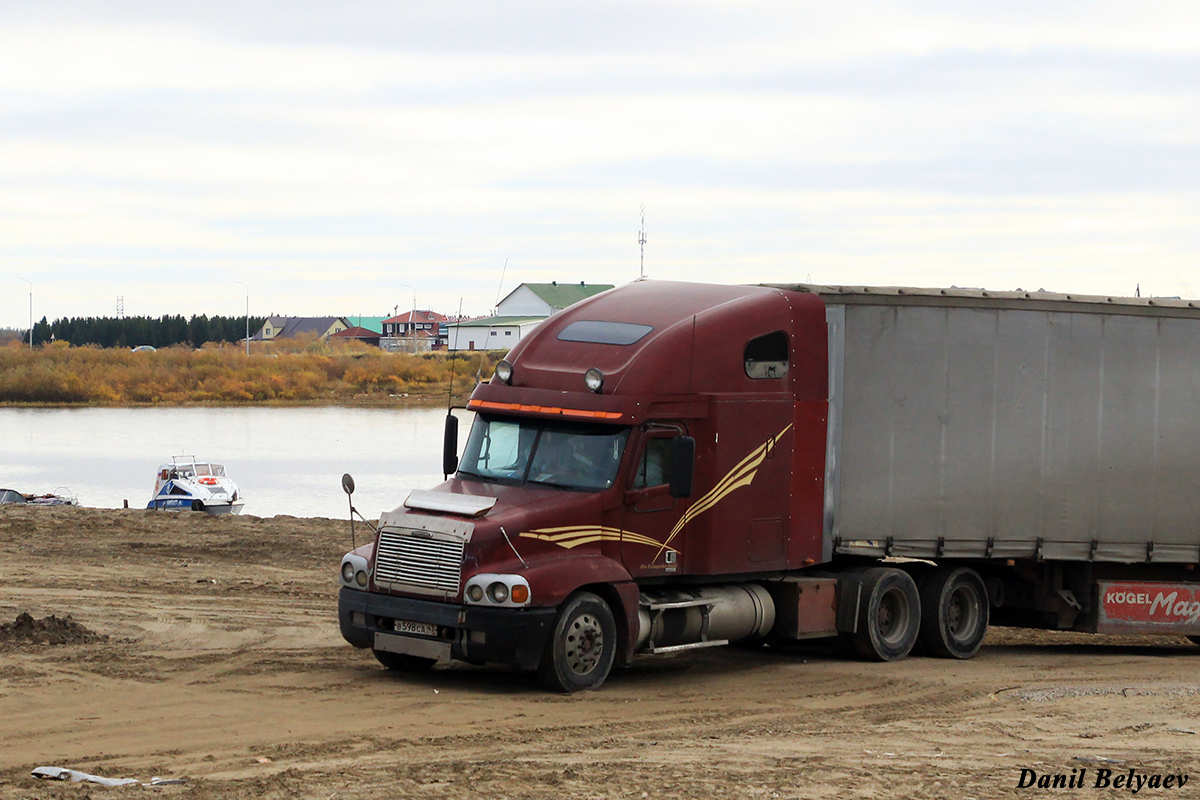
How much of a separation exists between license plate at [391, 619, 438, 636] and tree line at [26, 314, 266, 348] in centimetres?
15444

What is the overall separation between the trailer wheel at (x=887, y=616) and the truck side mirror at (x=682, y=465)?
3111 millimetres

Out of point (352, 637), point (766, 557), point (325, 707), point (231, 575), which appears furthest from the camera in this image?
point (231, 575)

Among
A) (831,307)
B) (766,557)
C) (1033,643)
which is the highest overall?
(831,307)

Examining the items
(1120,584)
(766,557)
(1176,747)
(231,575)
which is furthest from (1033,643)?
(231,575)

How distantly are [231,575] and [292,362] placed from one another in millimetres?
75199

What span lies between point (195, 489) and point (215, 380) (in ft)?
175

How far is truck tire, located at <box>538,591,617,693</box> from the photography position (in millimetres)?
11859

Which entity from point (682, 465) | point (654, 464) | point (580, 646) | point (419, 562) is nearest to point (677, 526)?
point (654, 464)

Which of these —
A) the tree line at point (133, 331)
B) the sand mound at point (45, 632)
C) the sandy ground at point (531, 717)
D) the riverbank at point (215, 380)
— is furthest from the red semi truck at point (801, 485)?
the tree line at point (133, 331)

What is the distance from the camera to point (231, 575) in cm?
2084

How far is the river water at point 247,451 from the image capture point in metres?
44.3

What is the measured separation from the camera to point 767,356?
13664mm

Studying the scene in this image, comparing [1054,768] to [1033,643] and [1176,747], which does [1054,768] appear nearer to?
[1176,747]

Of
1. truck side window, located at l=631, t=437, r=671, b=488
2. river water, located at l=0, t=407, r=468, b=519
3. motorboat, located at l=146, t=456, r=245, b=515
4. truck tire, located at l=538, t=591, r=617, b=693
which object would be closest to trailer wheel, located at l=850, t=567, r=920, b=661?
truck side window, located at l=631, t=437, r=671, b=488
